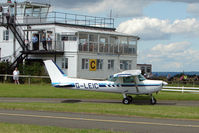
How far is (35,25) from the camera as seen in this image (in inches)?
1727

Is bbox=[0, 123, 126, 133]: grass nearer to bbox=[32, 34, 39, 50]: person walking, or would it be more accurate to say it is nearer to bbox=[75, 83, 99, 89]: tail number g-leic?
bbox=[75, 83, 99, 89]: tail number g-leic

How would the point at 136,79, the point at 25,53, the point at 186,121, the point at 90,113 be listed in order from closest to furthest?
the point at 186,121, the point at 90,113, the point at 136,79, the point at 25,53

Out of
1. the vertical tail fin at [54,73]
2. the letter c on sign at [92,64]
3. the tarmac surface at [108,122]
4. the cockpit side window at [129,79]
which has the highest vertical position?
the letter c on sign at [92,64]

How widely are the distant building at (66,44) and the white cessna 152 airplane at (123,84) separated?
1584 cm

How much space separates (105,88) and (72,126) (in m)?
11.5

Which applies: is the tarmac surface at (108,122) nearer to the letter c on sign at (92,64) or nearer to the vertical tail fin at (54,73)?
the vertical tail fin at (54,73)

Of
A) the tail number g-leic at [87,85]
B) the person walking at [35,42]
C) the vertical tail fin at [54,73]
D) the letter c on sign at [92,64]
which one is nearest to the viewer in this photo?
the tail number g-leic at [87,85]

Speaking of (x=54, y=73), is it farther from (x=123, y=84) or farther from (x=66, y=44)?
(x=66, y=44)

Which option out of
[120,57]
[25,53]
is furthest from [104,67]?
[25,53]

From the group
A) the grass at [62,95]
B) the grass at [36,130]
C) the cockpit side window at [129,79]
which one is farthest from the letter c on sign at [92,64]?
the grass at [36,130]

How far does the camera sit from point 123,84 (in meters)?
24.4

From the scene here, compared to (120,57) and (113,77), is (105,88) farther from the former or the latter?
(120,57)

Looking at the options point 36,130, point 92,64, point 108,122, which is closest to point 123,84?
point 108,122

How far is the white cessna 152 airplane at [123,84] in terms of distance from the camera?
23.8m
